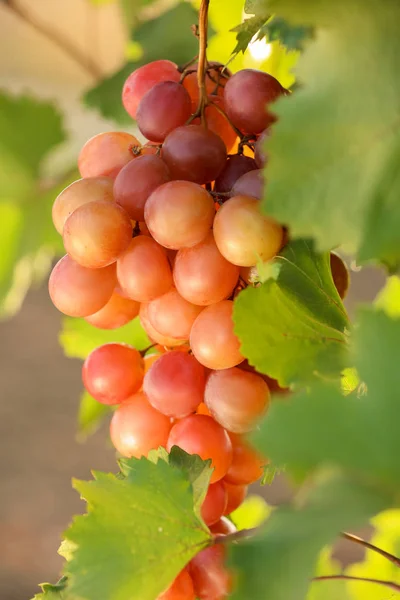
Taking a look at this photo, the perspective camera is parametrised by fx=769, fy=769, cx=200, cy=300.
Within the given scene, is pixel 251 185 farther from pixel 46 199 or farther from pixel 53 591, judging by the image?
pixel 46 199

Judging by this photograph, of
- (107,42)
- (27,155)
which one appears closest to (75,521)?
(27,155)

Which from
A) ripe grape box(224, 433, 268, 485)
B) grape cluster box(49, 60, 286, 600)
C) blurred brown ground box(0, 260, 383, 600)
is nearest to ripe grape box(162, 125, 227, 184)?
grape cluster box(49, 60, 286, 600)

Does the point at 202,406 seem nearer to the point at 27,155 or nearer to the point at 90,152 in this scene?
the point at 90,152

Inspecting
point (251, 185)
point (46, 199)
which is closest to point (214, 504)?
point (251, 185)

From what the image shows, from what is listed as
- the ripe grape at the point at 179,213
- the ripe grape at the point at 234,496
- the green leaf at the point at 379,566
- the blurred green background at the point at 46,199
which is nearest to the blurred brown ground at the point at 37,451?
the blurred green background at the point at 46,199

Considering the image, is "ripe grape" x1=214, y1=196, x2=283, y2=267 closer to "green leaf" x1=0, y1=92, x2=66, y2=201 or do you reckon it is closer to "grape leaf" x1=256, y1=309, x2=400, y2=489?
"grape leaf" x1=256, y1=309, x2=400, y2=489
